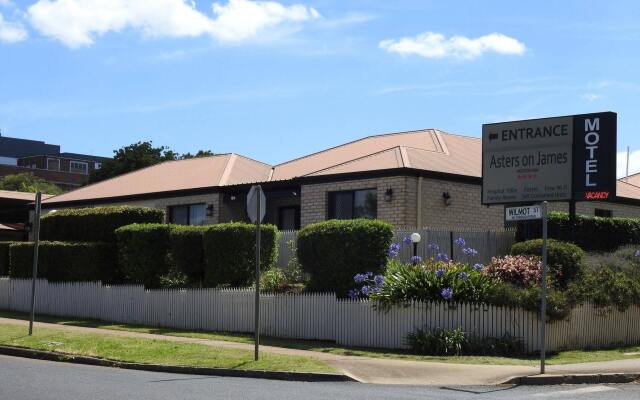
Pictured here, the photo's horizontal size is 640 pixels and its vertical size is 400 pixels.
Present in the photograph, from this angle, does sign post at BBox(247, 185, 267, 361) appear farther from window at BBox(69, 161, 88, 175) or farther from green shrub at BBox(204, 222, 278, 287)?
window at BBox(69, 161, 88, 175)

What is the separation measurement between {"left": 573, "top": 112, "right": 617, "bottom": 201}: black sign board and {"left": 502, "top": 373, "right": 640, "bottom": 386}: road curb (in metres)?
8.69

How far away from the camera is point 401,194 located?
79.8ft

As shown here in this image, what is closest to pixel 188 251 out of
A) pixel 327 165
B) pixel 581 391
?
pixel 327 165

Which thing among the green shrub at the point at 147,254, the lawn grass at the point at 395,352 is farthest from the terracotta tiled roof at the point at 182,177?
the lawn grass at the point at 395,352

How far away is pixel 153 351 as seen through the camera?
50.4 ft

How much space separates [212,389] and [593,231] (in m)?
14.7

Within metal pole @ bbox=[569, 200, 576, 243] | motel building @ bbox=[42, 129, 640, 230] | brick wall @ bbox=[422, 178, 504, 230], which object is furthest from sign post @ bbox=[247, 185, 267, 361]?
brick wall @ bbox=[422, 178, 504, 230]

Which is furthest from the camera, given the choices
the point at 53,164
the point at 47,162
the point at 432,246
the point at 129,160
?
the point at 53,164

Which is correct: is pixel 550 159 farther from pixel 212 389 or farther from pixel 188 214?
pixel 188 214

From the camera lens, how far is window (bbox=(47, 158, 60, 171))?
4354 inches

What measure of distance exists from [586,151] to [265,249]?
28.6 feet

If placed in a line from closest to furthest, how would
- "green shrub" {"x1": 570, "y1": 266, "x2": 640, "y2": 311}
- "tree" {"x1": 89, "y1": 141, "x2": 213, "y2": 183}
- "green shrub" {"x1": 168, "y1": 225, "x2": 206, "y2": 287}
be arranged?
1. "green shrub" {"x1": 570, "y1": 266, "x2": 640, "y2": 311}
2. "green shrub" {"x1": 168, "y1": 225, "x2": 206, "y2": 287}
3. "tree" {"x1": 89, "y1": 141, "x2": 213, "y2": 183}

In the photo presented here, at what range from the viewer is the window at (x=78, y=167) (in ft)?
379

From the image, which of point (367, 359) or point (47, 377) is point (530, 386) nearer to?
point (367, 359)
